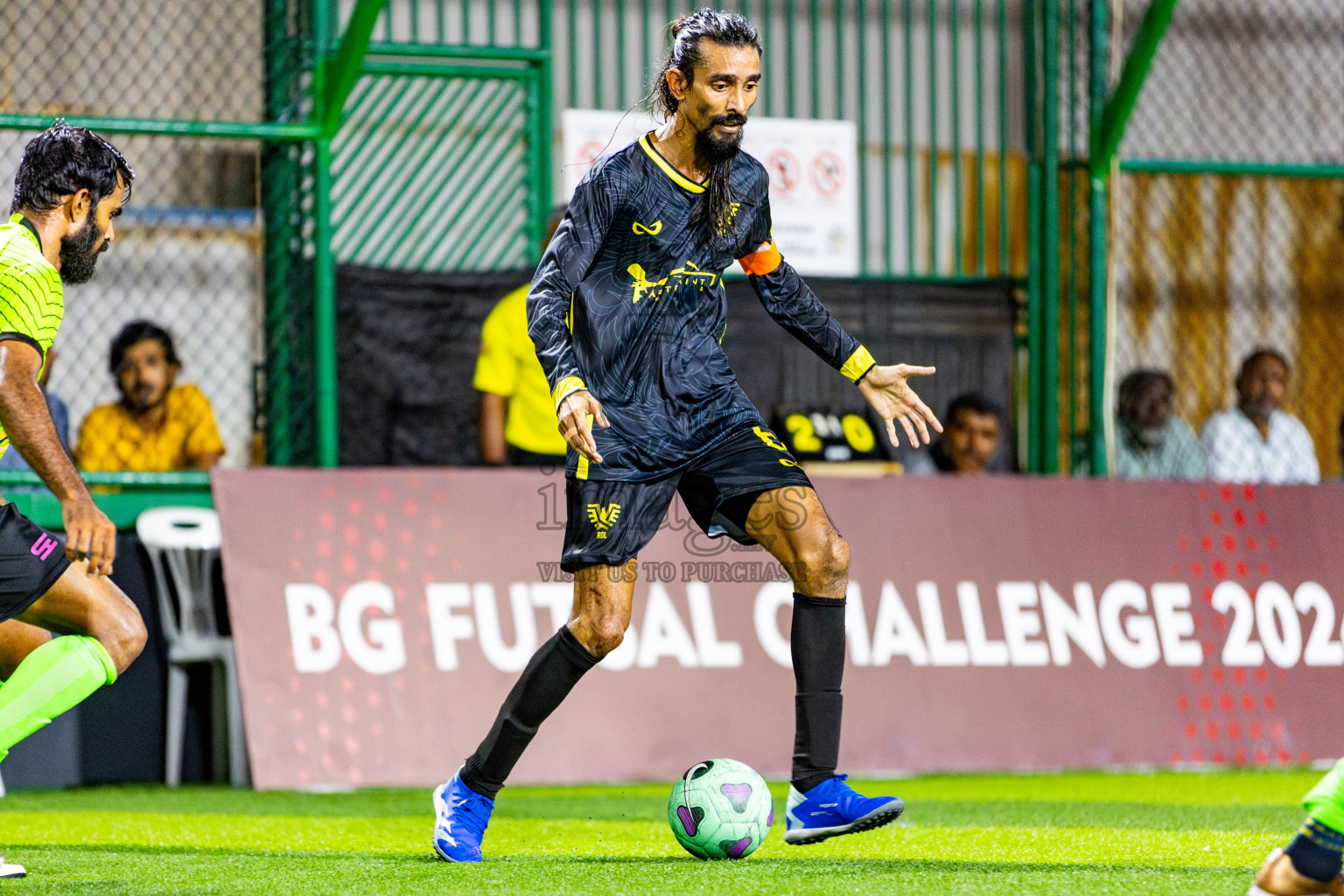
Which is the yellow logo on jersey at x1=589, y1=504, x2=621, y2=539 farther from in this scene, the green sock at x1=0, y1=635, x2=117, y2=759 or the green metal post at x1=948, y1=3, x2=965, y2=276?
the green metal post at x1=948, y1=3, x2=965, y2=276

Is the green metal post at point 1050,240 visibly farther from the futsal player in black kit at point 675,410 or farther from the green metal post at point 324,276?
the futsal player in black kit at point 675,410

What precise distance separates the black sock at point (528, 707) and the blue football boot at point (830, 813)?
67cm

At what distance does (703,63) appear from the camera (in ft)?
15.0

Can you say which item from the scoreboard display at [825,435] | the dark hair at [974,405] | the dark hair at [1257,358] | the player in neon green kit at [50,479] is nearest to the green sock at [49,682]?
the player in neon green kit at [50,479]

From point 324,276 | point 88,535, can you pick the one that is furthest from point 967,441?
point 88,535

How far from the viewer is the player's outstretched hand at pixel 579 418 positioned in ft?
14.1

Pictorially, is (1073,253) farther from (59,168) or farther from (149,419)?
(59,168)

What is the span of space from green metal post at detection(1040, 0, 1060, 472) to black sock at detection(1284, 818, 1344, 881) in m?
6.01

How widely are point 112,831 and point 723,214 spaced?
2.78 meters

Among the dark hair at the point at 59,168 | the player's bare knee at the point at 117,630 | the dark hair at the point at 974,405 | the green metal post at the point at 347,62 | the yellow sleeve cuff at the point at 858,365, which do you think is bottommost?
the player's bare knee at the point at 117,630

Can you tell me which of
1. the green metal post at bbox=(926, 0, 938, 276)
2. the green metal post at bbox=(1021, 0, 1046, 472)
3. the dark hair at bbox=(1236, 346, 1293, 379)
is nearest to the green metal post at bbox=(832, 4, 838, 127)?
the green metal post at bbox=(926, 0, 938, 276)

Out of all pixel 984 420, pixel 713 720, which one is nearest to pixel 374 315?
pixel 713 720

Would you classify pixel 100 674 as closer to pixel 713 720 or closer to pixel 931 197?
pixel 713 720

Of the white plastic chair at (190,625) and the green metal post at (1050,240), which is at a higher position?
the green metal post at (1050,240)
